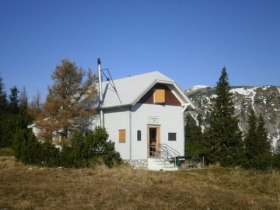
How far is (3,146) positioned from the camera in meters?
39.9

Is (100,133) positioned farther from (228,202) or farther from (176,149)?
(228,202)

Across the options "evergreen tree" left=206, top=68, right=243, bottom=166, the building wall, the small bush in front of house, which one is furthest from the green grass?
"evergreen tree" left=206, top=68, right=243, bottom=166

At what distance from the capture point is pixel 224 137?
1248 inches

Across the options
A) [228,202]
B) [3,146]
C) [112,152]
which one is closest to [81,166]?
[112,152]

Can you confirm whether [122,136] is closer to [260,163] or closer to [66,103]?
[66,103]

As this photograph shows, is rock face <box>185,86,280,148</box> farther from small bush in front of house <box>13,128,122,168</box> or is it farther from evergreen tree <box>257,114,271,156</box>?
small bush in front of house <box>13,128,122,168</box>

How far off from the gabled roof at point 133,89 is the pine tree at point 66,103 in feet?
5.19

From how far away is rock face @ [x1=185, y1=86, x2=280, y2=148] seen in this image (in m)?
145

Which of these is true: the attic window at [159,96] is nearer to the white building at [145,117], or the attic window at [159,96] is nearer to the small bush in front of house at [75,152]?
the white building at [145,117]

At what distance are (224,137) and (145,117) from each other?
274 inches

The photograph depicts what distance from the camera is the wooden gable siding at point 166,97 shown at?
95.8 ft

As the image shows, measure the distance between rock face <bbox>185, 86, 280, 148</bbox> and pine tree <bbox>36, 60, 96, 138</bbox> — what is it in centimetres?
10678

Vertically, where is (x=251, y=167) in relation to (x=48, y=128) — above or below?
below

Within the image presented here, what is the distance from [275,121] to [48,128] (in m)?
136
